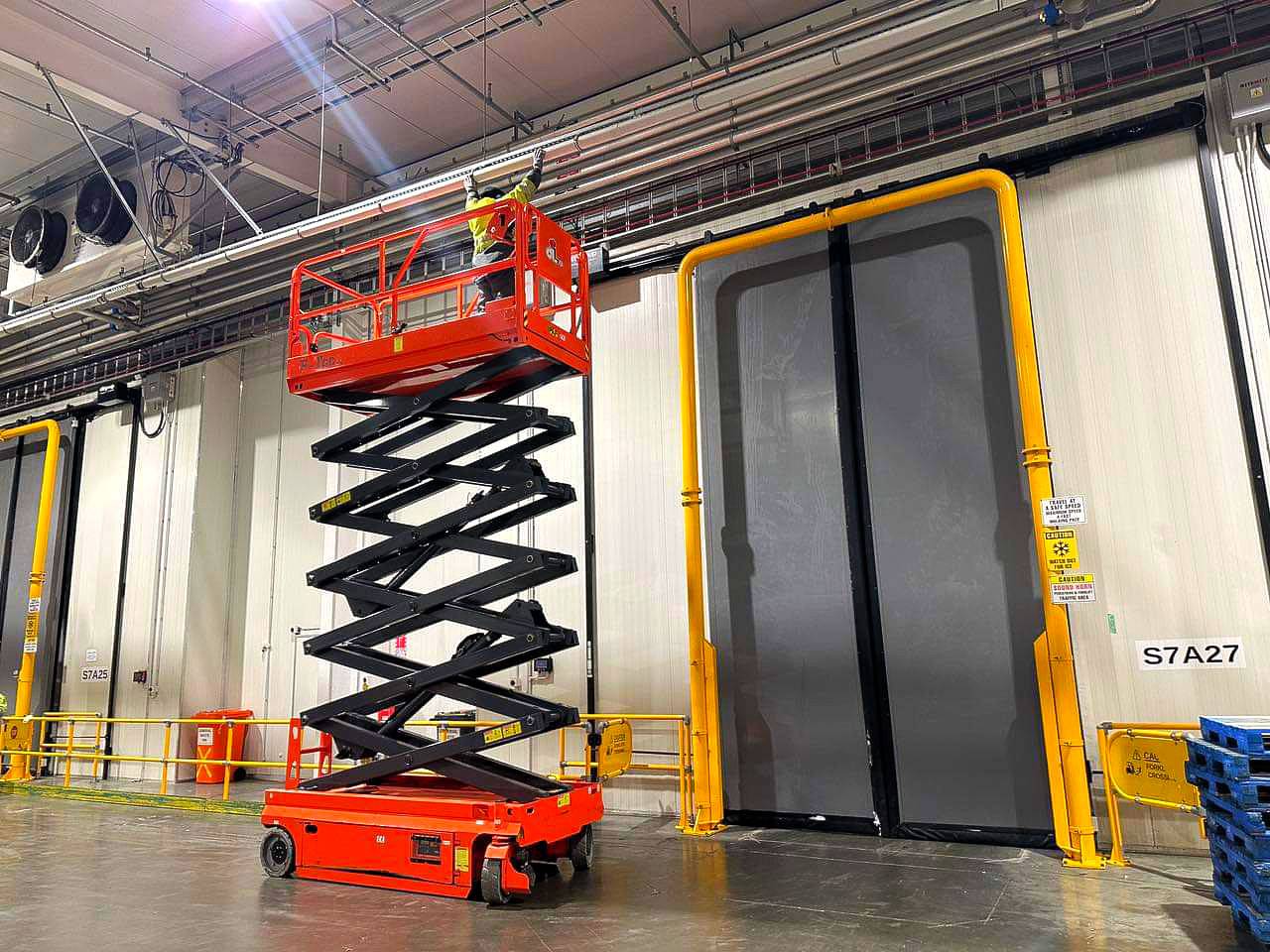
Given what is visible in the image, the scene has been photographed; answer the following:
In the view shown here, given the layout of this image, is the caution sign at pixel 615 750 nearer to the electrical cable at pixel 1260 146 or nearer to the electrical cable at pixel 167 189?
the electrical cable at pixel 1260 146

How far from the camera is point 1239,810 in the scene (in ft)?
17.3

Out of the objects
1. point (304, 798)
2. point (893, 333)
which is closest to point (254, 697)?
point (304, 798)

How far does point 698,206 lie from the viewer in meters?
10.8

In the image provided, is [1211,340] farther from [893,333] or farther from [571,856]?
[571,856]

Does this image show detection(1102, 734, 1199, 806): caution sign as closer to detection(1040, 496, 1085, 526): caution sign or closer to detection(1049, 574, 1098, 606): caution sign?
detection(1049, 574, 1098, 606): caution sign

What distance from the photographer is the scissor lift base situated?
22.0 ft

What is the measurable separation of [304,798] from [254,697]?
755cm

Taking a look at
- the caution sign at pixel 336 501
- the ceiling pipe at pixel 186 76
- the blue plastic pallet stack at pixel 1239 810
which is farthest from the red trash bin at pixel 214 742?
the blue plastic pallet stack at pixel 1239 810

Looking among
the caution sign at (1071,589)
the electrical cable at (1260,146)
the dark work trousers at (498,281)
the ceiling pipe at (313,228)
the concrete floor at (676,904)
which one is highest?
the ceiling pipe at (313,228)

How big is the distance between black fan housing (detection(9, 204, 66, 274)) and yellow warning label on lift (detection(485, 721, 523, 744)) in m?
12.2

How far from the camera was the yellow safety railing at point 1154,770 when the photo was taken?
22.6 feet

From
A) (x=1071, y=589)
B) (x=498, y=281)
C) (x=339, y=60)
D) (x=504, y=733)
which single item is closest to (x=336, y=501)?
(x=498, y=281)

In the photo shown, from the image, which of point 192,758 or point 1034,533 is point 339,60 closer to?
point 1034,533

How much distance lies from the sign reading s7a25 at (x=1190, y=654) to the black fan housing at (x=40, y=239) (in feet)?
54.4
